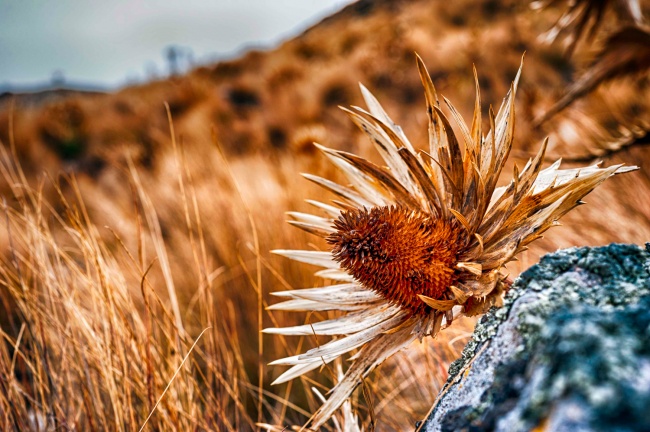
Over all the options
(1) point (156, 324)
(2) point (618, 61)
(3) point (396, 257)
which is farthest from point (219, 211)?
(3) point (396, 257)

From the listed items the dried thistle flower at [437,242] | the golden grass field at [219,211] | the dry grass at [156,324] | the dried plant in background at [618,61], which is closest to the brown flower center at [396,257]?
the dried thistle flower at [437,242]

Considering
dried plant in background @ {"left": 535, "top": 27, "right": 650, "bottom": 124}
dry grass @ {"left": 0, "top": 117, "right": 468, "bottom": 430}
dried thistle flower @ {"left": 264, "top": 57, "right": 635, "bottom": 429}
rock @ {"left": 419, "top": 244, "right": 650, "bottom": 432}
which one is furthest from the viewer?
dried plant in background @ {"left": 535, "top": 27, "right": 650, "bottom": 124}

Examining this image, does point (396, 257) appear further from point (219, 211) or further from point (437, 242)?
point (219, 211)

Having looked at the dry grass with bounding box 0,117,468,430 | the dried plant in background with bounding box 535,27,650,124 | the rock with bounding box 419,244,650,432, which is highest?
the dried plant in background with bounding box 535,27,650,124

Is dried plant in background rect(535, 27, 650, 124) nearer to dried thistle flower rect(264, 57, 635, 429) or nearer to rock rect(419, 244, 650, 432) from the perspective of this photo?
dried thistle flower rect(264, 57, 635, 429)

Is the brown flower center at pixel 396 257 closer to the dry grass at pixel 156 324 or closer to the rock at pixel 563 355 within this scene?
the rock at pixel 563 355

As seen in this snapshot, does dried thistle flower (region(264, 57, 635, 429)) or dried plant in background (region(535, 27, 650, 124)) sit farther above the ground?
dried plant in background (region(535, 27, 650, 124))

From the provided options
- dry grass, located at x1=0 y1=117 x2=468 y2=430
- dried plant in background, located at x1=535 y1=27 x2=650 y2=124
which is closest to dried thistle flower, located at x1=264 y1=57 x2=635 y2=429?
dry grass, located at x1=0 y1=117 x2=468 y2=430
